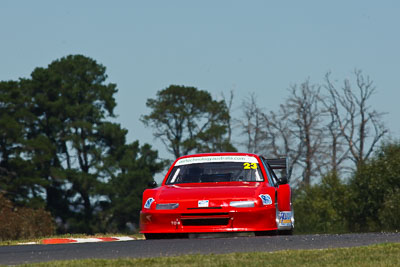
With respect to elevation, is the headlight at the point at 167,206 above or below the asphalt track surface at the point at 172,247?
above

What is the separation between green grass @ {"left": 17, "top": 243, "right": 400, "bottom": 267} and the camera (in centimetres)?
1059

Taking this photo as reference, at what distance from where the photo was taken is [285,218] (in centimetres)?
1595

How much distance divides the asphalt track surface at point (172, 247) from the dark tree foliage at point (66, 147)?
5092 centimetres

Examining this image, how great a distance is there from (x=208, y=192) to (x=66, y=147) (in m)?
55.1

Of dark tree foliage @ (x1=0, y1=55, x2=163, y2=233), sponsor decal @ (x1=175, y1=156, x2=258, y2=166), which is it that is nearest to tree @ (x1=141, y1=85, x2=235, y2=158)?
dark tree foliage @ (x1=0, y1=55, x2=163, y2=233)

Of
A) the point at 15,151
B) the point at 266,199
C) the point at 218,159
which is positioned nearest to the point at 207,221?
the point at 266,199

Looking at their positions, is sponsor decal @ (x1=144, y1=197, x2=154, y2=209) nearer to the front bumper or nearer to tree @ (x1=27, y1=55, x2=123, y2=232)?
the front bumper

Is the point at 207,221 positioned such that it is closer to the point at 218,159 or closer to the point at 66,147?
the point at 218,159

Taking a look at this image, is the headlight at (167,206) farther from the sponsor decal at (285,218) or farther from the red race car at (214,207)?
the sponsor decal at (285,218)

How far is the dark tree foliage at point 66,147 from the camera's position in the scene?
65062 millimetres

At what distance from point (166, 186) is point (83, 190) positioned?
174ft

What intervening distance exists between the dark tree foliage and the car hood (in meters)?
49.4

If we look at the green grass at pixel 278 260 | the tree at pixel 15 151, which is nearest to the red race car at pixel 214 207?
the green grass at pixel 278 260

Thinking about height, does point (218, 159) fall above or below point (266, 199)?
above
